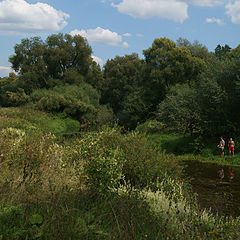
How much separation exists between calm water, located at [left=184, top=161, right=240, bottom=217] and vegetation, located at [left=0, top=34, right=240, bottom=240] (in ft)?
1.89

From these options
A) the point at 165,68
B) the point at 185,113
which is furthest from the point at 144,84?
the point at 185,113

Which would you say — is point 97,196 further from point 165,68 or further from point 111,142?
point 165,68

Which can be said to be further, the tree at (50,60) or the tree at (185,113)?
the tree at (50,60)

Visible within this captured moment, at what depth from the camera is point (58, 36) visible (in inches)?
1718

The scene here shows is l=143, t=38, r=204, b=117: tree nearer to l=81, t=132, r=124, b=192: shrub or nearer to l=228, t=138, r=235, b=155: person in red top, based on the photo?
l=228, t=138, r=235, b=155: person in red top

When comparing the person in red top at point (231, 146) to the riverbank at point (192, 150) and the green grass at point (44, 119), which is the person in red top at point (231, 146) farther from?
the green grass at point (44, 119)

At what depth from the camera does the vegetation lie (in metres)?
4.70

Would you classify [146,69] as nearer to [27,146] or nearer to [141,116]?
[141,116]

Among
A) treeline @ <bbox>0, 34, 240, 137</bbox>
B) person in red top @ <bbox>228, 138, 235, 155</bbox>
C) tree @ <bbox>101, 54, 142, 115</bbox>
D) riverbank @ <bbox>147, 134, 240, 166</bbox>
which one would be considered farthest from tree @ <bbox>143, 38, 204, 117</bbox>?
person in red top @ <bbox>228, 138, 235, 155</bbox>

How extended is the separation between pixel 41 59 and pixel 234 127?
29074 millimetres

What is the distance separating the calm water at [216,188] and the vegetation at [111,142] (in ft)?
1.89

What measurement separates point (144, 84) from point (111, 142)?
97.8 feet

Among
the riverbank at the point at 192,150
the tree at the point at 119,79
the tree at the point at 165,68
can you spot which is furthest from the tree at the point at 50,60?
the riverbank at the point at 192,150

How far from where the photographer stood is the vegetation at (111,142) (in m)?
4.70
